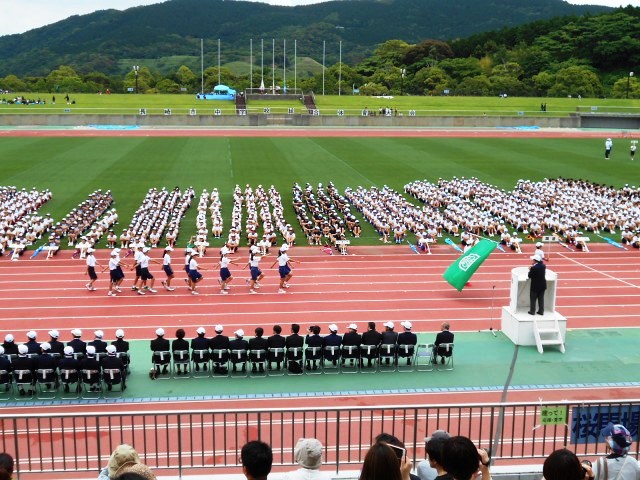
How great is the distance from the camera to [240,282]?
20.9 metres

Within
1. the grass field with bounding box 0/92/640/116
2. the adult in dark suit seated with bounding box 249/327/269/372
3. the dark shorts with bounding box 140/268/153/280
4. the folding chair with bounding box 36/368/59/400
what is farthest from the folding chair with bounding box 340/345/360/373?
the grass field with bounding box 0/92/640/116

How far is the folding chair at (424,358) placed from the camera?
14422mm

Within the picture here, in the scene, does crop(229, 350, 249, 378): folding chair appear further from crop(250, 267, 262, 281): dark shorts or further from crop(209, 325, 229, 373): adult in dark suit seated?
crop(250, 267, 262, 281): dark shorts

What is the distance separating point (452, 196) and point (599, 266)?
9.71 meters

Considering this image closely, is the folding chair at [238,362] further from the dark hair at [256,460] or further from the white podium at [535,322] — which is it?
the dark hair at [256,460]

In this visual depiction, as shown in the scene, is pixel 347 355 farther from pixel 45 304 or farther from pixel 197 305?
pixel 45 304

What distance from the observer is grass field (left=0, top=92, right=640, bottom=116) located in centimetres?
8106

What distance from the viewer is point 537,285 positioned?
15555mm

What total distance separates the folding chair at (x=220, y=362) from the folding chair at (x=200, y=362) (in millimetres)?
133

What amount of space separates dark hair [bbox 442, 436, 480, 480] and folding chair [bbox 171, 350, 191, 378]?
364 inches

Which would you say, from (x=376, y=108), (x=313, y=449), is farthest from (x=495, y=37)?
(x=313, y=449)

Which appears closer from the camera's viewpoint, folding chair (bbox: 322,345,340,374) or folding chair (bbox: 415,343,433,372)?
folding chair (bbox: 322,345,340,374)

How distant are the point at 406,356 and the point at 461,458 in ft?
30.3

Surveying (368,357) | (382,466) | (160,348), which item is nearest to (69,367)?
(160,348)
